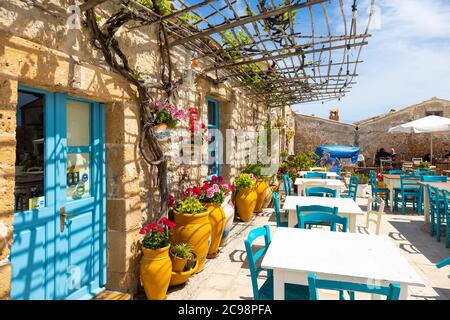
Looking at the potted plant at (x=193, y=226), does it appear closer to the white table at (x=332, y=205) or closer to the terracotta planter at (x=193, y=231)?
the terracotta planter at (x=193, y=231)

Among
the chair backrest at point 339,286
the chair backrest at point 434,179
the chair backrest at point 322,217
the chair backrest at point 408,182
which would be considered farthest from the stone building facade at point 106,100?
the chair backrest at point 408,182

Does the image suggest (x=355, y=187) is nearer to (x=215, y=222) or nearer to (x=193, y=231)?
(x=215, y=222)

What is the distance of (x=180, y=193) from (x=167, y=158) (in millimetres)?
584

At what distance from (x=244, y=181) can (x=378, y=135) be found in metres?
13.1

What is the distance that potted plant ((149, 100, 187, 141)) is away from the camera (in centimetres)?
307

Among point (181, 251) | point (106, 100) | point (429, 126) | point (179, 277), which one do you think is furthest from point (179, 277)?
point (429, 126)

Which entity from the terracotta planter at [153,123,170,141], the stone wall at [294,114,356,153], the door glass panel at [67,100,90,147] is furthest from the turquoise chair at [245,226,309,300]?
the stone wall at [294,114,356,153]

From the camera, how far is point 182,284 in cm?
327

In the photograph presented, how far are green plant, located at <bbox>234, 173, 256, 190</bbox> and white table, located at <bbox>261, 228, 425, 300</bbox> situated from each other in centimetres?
325

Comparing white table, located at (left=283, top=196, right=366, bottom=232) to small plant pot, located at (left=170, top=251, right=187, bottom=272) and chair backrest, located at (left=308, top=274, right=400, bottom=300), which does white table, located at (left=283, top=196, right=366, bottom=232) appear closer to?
small plant pot, located at (left=170, top=251, right=187, bottom=272)

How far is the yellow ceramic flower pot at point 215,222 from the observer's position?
3867 mm

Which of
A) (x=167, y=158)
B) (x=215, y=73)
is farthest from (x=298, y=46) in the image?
(x=167, y=158)

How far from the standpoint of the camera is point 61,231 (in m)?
2.41
